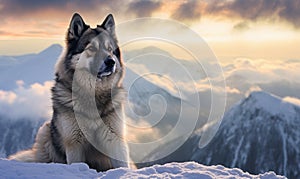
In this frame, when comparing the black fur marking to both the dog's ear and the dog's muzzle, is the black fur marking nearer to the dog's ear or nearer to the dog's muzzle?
the dog's muzzle

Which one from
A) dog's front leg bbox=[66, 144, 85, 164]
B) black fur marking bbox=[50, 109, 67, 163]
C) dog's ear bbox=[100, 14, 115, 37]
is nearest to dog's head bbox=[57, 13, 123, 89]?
dog's ear bbox=[100, 14, 115, 37]

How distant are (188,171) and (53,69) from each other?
5.80m

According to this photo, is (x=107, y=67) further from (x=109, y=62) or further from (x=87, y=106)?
(x=87, y=106)

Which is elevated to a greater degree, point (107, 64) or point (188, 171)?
point (107, 64)

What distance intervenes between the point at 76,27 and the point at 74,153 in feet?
12.7

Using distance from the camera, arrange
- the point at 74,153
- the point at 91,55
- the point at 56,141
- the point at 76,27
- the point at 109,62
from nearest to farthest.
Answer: the point at 74,153 → the point at 109,62 → the point at 56,141 → the point at 91,55 → the point at 76,27

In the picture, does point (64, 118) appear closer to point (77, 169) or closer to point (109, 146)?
point (109, 146)

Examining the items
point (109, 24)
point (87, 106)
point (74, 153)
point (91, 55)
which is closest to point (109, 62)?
point (91, 55)

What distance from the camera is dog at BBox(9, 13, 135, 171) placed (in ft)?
37.6

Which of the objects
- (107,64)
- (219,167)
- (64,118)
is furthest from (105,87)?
(219,167)

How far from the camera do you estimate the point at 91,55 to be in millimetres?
11984

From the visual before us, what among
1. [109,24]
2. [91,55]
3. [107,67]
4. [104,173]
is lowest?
[104,173]

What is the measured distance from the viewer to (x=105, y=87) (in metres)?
12.2

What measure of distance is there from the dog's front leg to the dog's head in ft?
6.69
